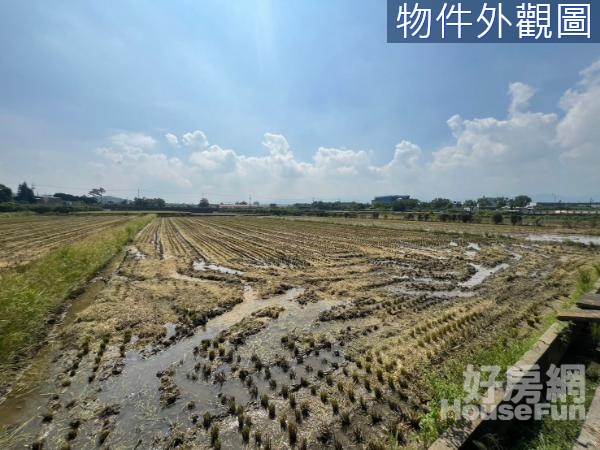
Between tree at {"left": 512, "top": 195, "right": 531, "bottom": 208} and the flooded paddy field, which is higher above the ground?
tree at {"left": 512, "top": 195, "right": 531, "bottom": 208}

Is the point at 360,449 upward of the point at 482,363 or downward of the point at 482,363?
downward

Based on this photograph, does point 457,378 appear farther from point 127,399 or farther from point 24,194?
point 24,194

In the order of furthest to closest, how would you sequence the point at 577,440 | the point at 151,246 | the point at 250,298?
1. the point at 151,246
2. the point at 250,298
3. the point at 577,440

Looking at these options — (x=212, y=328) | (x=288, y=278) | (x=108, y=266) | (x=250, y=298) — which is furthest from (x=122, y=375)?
(x=108, y=266)

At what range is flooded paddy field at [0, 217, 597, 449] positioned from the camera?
174 inches

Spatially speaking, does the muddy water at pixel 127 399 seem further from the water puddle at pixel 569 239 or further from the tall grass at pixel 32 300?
the water puddle at pixel 569 239

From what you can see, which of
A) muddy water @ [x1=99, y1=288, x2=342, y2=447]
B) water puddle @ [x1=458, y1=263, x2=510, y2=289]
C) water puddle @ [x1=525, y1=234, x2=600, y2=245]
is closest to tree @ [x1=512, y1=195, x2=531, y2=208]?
water puddle @ [x1=525, y1=234, x2=600, y2=245]

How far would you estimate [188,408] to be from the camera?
4883 mm

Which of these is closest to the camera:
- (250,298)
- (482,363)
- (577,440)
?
(577,440)

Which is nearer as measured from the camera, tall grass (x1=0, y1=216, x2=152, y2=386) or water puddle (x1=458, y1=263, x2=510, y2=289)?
tall grass (x1=0, y1=216, x2=152, y2=386)

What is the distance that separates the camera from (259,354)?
6.75 m

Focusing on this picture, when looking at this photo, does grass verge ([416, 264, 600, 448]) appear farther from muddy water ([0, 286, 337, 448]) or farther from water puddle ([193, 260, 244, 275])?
water puddle ([193, 260, 244, 275])

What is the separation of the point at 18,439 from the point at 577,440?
23.3 ft

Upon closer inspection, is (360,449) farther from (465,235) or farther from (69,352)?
(465,235)
